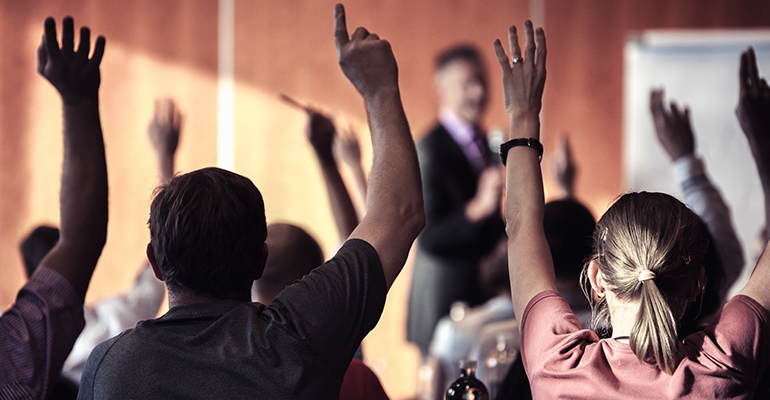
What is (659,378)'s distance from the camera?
0.90 meters

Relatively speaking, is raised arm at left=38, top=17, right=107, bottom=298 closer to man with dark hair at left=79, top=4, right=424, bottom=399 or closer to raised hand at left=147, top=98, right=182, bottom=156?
man with dark hair at left=79, top=4, right=424, bottom=399

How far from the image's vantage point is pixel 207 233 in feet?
2.99

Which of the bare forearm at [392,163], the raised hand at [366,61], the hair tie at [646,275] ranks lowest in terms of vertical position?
the hair tie at [646,275]

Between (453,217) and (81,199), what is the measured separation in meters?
2.68

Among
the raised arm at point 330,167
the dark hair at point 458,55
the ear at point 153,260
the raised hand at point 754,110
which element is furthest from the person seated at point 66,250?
the dark hair at point 458,55

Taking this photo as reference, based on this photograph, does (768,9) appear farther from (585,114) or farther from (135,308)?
(135,308)

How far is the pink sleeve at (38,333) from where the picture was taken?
3.78 feet

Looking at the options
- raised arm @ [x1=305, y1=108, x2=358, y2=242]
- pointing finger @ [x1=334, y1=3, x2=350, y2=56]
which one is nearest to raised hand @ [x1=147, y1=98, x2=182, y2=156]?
raised arm @ [x1=305, y1=108, x2=358, y2=242]

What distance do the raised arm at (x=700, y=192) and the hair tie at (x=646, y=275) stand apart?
0.78 meters

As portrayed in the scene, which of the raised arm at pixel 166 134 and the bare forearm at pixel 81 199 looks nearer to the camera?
the bare forearm at pixel 81 199

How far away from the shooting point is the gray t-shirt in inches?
33.0

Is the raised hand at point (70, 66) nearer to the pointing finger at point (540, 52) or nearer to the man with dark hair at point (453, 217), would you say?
the pointing finger at point (540, 52)

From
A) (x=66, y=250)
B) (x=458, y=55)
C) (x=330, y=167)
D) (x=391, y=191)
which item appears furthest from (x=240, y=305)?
(x=458, y=55)

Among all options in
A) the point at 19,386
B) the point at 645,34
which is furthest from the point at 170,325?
the point at 645,34
